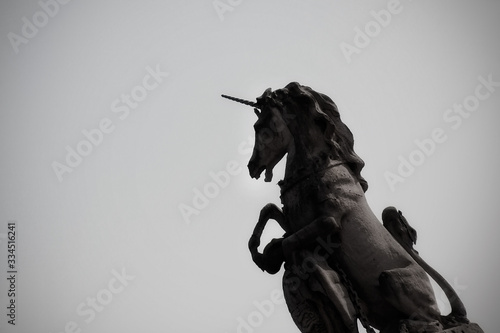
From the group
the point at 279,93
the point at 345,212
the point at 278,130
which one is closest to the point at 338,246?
the point at 345,212

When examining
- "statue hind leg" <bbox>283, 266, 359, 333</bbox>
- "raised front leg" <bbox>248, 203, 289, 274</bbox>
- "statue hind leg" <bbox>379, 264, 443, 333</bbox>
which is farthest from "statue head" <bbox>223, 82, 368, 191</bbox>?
"statue hind leg" <bbox>283, 266, 359, 333</bbox>

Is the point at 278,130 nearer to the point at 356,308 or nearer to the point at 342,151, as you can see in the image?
the point at 342,151

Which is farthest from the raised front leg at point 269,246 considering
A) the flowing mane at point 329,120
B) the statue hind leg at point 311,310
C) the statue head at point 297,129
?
the flowing mane at point 329,120

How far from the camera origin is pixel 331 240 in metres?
5.13

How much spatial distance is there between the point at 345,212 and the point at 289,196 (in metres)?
0.70

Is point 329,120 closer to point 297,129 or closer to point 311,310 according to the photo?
point 297,129

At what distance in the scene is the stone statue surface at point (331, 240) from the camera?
4824 millimetres

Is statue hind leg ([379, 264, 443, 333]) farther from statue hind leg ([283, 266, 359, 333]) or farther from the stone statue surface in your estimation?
statue hind leg ([283, 266, 359, 333])

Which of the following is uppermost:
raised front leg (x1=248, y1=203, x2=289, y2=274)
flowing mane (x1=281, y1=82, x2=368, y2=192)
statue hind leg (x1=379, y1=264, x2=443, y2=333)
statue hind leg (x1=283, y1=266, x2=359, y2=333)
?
flowing mane (x1=281, y1=82, x2=368, y2=192)

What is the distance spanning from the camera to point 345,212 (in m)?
5.21

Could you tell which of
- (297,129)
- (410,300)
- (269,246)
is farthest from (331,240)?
(297,129)

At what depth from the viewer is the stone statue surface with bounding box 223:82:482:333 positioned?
4.82m

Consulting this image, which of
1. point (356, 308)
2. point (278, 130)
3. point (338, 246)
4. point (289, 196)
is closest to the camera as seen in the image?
point (356, 308)

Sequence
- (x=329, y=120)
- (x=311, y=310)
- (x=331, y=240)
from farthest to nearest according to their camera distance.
Result: (x=329, y=120)
(x=331, y=240)
(x=311, y=310)
